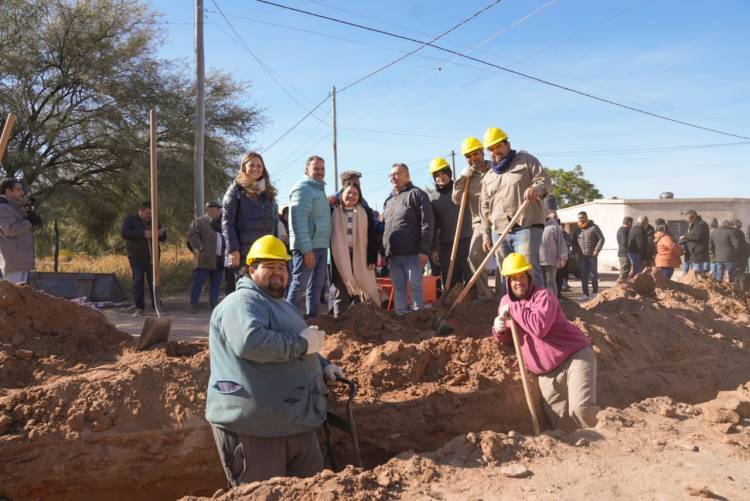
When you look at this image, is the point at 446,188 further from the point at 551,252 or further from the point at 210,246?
the point at 210,246

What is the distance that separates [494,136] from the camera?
5980mm

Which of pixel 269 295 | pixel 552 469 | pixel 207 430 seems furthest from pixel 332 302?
pixel 552 469

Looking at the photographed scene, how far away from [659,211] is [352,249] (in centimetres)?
2414

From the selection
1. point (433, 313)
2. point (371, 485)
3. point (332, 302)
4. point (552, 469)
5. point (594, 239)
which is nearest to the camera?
point (371, 485)

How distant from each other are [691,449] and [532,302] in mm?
1523

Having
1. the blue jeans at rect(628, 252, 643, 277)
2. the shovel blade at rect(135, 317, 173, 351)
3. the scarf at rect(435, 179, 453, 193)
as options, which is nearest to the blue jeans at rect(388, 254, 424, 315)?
the scarf at rect(435, 179, 453, 193)

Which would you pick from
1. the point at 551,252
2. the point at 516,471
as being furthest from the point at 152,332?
the point at 551,252

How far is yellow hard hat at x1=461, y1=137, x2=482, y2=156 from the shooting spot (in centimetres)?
664

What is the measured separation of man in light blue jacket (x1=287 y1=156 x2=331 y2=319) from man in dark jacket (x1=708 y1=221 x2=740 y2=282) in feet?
29.7

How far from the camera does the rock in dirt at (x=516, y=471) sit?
3.18 meters

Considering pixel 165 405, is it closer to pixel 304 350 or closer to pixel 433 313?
pixel 304 350

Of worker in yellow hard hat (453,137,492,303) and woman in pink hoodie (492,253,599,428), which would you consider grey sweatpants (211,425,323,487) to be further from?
worker in yellow hard hat (453,137,492,303)

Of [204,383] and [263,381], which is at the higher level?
[263,381]

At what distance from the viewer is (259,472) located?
3.49m
